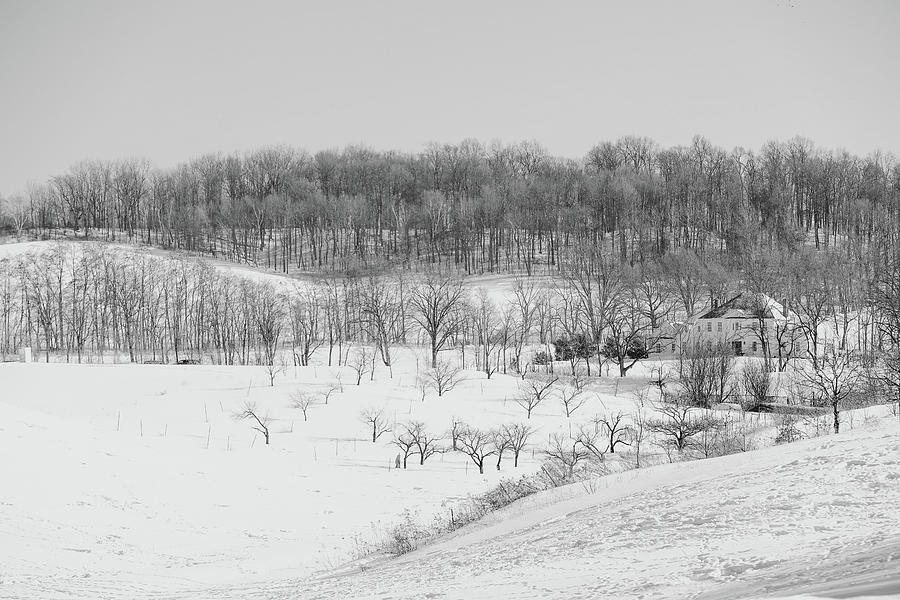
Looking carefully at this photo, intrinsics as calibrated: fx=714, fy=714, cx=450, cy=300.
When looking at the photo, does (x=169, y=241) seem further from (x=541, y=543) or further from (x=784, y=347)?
(x=541, y=543)

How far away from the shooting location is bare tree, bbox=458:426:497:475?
1363 inches

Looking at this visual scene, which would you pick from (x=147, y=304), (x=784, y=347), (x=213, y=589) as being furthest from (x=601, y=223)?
(x=213, y=589)

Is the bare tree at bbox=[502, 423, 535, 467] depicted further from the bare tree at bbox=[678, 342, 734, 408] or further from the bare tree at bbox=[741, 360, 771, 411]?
the bare tree at bbox=[741, 360, 771, 411]

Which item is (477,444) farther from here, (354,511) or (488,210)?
(488,210)

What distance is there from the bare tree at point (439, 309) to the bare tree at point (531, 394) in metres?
13.5

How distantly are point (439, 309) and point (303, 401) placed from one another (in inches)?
1155

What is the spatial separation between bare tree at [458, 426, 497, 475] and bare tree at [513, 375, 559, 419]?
20.4ft

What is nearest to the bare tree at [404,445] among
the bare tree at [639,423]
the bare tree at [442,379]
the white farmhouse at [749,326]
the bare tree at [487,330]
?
A: the bare tree at [442,379]

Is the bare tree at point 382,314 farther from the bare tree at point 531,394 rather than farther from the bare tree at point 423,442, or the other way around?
the bare tree at point 423,442

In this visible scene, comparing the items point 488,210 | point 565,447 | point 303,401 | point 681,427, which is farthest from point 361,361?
point 488,210

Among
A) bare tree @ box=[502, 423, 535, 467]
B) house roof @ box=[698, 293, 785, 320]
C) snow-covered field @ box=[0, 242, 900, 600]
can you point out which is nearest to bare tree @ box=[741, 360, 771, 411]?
snow-covered field @ box=[0, 242, 900, 600]

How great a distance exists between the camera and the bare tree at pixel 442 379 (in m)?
51.2

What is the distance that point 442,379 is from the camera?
2099 inches

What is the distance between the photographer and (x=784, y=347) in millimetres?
65562
